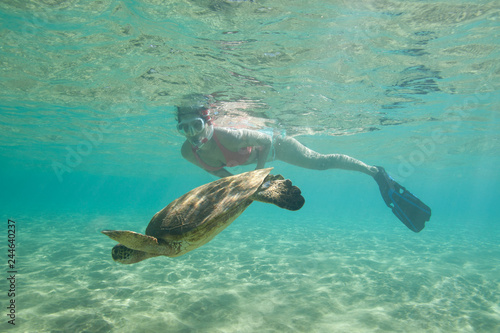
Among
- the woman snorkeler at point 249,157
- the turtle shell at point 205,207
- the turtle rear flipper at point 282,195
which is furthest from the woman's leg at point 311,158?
the turtle shell at point 205,207

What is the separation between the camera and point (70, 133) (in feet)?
80.0

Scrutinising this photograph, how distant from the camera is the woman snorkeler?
8.25 m

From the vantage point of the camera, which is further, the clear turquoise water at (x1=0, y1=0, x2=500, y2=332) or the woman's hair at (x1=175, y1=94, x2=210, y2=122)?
the woman's hair at (x1=175, y1=94, x2=210, y2=122)

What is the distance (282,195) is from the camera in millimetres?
3529

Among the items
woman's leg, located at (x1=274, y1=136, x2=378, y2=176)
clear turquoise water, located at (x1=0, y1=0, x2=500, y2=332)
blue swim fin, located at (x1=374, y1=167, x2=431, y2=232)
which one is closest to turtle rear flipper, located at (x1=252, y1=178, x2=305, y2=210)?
clear turquoise water, located at (x1=0, y1=0, x2=500, y2=332)

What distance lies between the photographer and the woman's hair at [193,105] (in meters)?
14.2

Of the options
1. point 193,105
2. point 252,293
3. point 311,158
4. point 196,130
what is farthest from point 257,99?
point 252,293

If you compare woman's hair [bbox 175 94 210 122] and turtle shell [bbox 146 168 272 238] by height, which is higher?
woman's hair [bbox 175 94 210 122]

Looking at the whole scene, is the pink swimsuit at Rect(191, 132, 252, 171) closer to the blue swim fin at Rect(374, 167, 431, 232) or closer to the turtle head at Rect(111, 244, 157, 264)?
the blue swim fin at Rect(374, 167, 431, 232)

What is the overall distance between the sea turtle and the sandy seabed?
2759 millimetres

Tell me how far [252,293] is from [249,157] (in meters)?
4.83

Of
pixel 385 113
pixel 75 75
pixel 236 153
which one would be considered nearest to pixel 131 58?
pixel 75 75

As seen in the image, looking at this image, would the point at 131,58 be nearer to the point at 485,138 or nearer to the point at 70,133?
the point at 70,133

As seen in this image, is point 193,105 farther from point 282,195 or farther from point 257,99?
point 282,195
